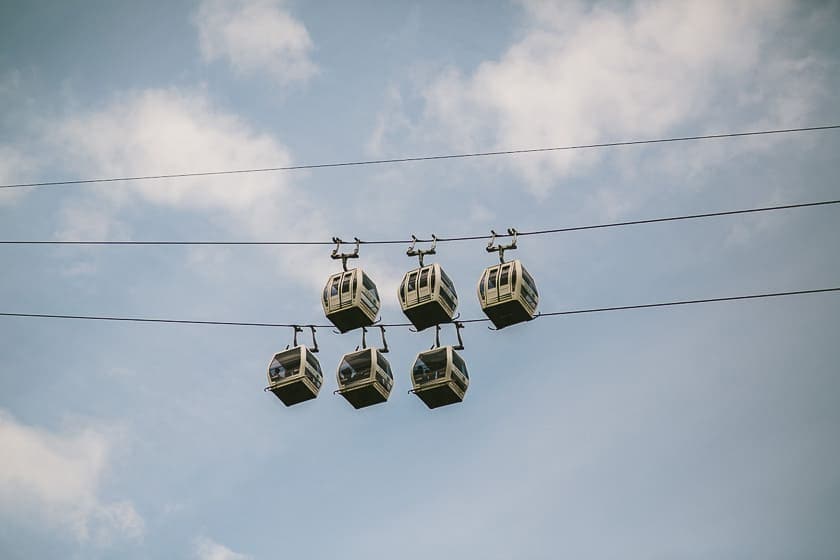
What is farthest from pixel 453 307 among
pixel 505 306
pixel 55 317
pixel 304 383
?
pixel 55 317

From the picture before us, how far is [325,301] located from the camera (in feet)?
119

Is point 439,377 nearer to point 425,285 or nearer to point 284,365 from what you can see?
point 425,285

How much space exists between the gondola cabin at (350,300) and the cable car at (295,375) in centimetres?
192

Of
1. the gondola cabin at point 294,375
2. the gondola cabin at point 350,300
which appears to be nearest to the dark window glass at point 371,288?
the gondola cabin at point 350,300

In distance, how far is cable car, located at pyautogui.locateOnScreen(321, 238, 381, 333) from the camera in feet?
117

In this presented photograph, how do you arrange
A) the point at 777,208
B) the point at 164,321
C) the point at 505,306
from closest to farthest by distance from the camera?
the point at 777,208
the point at 505,306
the point at 164,321

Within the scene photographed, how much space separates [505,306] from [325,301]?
501 centimetres

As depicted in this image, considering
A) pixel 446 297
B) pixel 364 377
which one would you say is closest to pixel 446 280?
pixel 446 297

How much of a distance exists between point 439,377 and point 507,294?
331 cm

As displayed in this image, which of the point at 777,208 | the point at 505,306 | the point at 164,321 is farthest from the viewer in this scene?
the point at 164,321

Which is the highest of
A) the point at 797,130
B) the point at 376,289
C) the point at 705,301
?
the point at 797,130

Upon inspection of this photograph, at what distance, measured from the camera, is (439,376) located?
36.8 meters

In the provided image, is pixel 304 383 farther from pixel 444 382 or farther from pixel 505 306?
pixel 505 306

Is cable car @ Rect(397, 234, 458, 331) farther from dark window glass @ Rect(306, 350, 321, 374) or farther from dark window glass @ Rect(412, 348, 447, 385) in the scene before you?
dark window glass @ Rect(306, 350, 321, 374)
